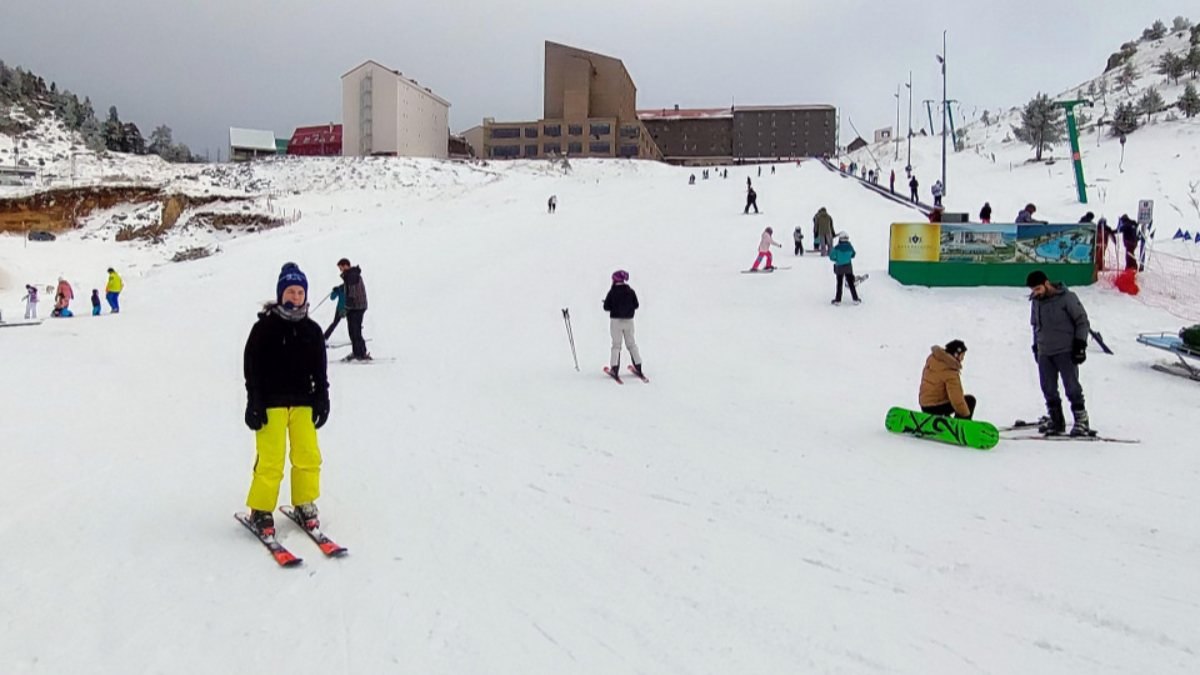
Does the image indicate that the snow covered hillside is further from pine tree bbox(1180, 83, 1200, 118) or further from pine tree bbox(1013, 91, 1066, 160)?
pine tree bbox(1180, 83, 1200, 118)

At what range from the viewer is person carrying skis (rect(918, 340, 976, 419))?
7262 mm

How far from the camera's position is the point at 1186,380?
9.97 m

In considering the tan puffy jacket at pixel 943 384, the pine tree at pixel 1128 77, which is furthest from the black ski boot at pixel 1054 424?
the pine tree at pixel 1128 77

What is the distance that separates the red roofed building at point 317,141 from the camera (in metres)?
90.9

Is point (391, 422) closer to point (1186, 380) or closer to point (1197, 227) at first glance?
point (1186, 380)

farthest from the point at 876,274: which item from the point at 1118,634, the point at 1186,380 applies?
the point at 1118,634

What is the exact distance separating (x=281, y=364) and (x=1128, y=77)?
9804 centimetres

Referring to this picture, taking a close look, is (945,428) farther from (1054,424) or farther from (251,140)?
(251,140)

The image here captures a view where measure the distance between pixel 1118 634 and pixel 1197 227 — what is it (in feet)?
81.5

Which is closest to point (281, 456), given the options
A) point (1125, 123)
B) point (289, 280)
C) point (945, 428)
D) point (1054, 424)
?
point (289, 280)

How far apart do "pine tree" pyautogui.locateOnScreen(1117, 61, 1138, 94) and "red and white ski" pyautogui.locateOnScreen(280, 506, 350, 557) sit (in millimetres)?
92817

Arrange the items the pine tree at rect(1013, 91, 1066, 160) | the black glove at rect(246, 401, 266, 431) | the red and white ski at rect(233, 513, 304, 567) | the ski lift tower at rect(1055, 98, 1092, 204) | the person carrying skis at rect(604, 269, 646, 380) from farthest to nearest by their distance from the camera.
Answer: the pine tree at rect(1013, 91, 1066, 160) → the ski lift tower at rect(1055, 98, 1092, 204) → the person carrying skis at rect(604, 269, 646, 380) → the black glove at rect(246, 401, 266, 431) → the red and white ski at rect(233, 513, 304, 567)

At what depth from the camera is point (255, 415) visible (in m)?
4.38

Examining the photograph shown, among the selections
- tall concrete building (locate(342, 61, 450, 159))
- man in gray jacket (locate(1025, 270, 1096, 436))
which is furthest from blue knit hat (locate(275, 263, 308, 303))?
tall concrete building (locate(342, 61, 450, 159))
